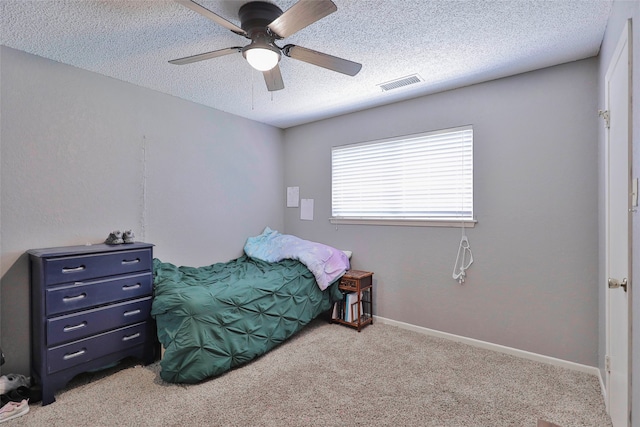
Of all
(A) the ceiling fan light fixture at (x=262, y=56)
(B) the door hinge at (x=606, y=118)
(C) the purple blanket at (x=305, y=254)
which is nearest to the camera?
(A) the ceiling fan light fixture at (x=262, y=56)

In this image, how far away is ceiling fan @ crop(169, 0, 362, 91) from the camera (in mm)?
1529

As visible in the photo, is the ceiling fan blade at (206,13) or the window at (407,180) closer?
the ceiling fan blade at (206,13)

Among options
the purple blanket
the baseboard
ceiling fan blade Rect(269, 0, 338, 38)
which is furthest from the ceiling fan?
the baseboard

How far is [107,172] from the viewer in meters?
2.74

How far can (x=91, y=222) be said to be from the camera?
2.64 m

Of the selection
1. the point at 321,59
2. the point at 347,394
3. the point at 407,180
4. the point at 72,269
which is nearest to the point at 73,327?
the point at 72,269

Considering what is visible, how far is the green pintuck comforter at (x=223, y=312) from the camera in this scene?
223 cm

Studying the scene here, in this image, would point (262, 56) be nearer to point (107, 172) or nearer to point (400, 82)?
point (400, 82)

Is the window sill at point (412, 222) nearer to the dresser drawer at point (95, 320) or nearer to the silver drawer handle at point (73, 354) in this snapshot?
the dresser drawer at point (95, 320)

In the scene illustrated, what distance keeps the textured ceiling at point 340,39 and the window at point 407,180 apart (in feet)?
1.90

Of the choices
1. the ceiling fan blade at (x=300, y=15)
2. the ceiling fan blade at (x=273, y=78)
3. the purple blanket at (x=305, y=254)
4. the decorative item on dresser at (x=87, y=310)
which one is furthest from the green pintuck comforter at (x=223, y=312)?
the ceiling fan blade at (x=300, y=15)

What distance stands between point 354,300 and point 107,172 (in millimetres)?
2664

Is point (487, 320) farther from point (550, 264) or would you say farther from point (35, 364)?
point (35, 364)

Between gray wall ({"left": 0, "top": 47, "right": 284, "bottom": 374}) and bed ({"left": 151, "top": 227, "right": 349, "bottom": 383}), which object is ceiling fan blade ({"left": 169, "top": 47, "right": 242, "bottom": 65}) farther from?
bed ({"left": 151, "top": 227, "right": 349, "bottom": 383})
